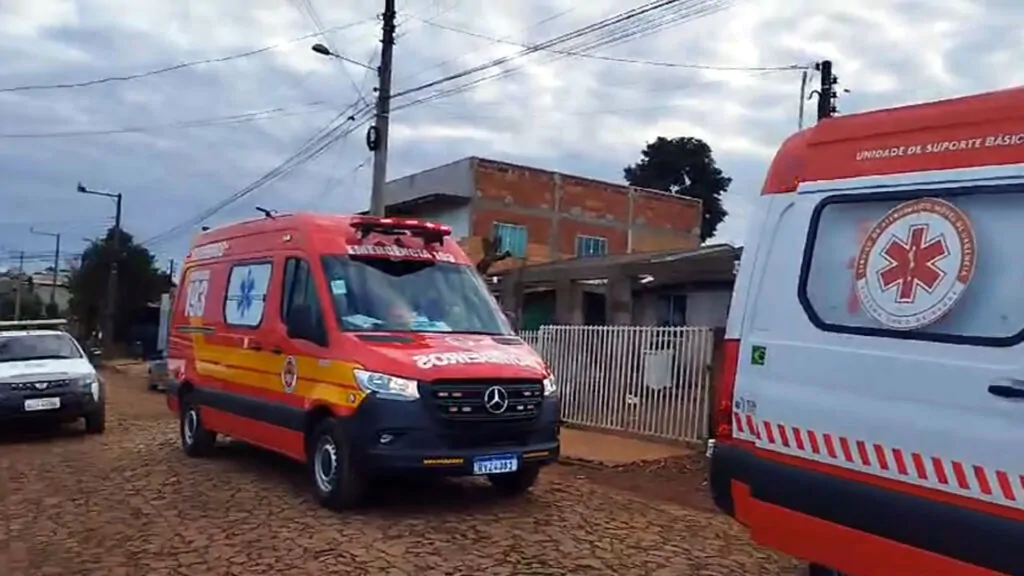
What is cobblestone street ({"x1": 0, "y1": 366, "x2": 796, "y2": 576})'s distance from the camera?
6.50m

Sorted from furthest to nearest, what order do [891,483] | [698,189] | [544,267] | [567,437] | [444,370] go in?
[698,189], [544,267], [567,437], [444,370], [891,483]

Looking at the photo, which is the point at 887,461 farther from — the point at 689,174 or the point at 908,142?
the point at 689,174

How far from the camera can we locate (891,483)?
162 inches

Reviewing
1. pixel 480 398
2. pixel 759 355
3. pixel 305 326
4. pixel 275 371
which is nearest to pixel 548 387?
pixel 480 398

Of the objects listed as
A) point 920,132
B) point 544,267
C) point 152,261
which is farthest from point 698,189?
point 920,132

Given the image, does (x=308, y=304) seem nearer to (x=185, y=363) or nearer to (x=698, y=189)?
(x=185, y=363)

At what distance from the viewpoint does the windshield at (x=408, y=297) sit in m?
8.51

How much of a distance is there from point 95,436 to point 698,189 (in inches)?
1769

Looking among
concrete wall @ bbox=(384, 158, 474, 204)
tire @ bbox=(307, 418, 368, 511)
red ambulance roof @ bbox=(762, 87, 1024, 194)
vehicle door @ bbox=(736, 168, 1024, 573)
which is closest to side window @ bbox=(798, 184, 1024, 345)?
vehicle door @ bbox=(736, 168, 1024, 573)

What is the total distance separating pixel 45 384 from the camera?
1325cm

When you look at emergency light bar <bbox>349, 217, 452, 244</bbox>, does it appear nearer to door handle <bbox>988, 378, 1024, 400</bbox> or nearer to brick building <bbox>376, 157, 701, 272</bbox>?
door handle <bbox>988, 378, 1024, 400</bbox>

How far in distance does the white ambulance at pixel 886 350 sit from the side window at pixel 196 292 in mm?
7809

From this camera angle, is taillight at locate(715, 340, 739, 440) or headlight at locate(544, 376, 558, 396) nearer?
taillight at locate(715, 340, 739, 440)

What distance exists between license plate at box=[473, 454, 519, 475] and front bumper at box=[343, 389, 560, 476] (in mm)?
33
